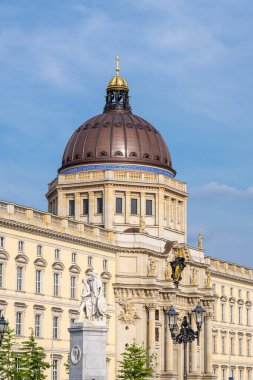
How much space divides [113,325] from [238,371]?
37.7 metres

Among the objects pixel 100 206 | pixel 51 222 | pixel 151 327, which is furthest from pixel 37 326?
pixel 100 206

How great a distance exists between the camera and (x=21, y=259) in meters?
97.0

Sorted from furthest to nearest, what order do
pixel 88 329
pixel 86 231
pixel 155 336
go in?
pixel 155 336 < pixel 86 231 < pixel 88 329

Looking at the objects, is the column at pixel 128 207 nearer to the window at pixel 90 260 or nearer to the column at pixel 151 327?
the column at pixel 151 327

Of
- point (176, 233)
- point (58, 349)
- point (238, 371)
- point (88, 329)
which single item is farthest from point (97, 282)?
point (238, 371)

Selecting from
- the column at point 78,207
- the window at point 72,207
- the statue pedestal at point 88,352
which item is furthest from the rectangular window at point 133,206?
the statue pedestal at point 88,352

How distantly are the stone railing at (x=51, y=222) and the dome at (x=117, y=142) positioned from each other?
55.9 ft

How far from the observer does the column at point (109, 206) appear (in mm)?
127438

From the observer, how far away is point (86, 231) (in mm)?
111938

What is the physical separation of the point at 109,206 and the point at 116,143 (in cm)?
946

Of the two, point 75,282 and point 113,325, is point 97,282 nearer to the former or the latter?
point 75,282

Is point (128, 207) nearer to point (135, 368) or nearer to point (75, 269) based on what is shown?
point (75, 269)

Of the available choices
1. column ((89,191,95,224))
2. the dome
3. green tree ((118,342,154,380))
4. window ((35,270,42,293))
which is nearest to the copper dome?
the dome

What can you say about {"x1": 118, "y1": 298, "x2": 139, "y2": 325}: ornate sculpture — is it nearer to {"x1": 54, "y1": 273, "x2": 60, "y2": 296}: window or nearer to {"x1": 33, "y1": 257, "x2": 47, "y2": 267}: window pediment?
{"x1": 54, "y1": 273, "x2": 60, "y2": 296}: window
